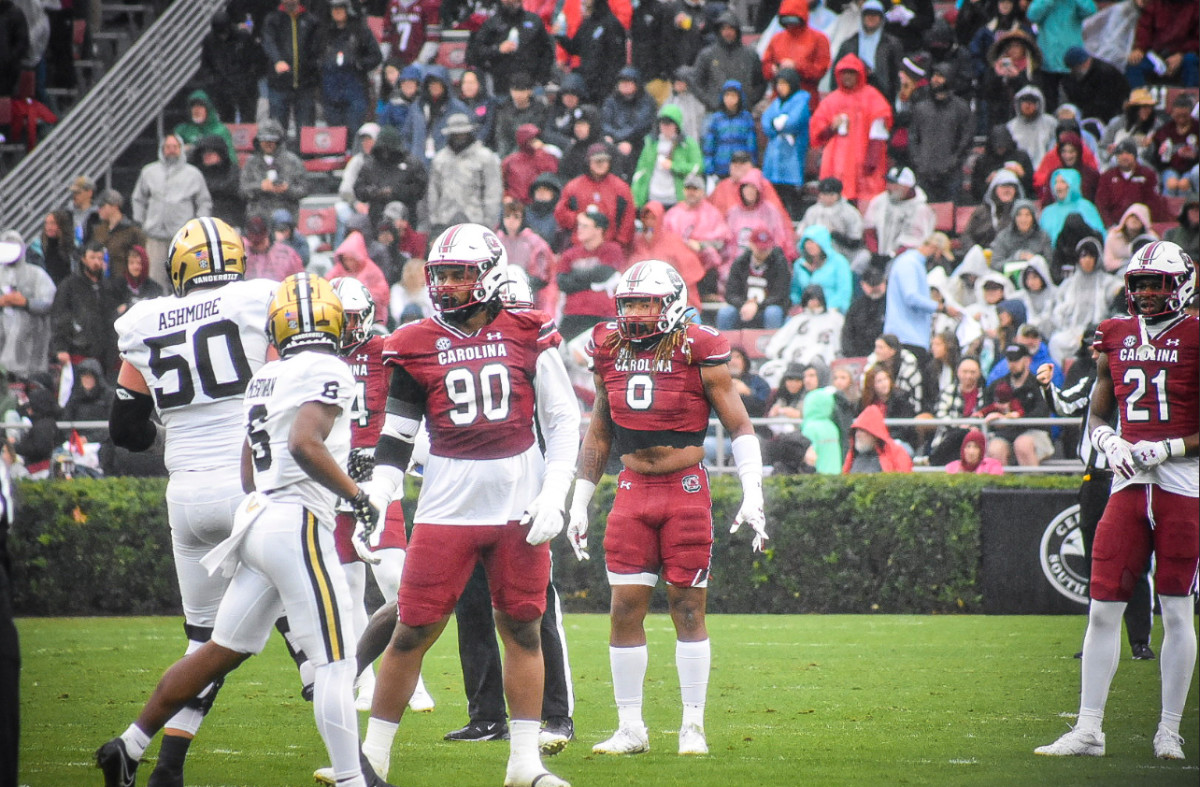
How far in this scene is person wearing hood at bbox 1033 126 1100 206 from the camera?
1591 centimetres

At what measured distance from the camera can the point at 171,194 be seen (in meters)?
16.6

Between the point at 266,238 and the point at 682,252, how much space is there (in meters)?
4.61

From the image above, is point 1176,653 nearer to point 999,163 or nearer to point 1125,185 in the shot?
point 1125,185

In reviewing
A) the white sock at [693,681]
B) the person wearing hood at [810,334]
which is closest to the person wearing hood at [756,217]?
the person wearing hood at [810,334]

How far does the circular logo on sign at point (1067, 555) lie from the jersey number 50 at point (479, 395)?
742 centimetres

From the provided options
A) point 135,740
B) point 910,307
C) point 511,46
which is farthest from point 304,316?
point 511,46

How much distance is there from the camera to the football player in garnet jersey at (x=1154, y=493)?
21.4ft

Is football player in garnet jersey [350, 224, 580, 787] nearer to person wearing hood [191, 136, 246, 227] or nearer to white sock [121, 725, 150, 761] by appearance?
white sock [121, 725, 150, 761]

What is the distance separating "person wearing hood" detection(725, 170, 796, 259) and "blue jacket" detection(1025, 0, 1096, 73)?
4.00 meters

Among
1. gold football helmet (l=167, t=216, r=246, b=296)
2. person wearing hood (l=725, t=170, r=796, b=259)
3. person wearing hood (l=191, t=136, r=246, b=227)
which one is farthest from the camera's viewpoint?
person wearing hood (l=191, t=136, r=246, b=227)

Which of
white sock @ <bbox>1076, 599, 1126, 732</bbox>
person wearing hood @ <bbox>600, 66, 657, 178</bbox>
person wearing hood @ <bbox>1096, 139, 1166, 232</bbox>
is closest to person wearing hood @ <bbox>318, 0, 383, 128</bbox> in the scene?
person wearing hood @ <bbox>600, 66, 657, 178</bbox>

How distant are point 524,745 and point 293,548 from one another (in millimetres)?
1236

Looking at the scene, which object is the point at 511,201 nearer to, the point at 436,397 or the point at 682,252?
the point at 682,252

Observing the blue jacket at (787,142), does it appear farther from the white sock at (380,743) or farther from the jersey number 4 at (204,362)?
the white sock at (380,743)
